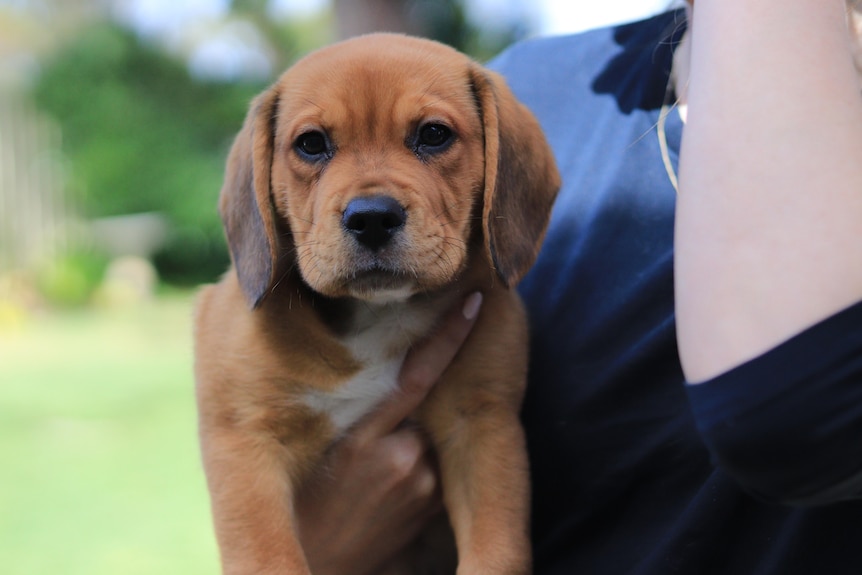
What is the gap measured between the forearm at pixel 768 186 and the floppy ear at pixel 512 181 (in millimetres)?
945

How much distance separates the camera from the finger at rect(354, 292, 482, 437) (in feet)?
7.89

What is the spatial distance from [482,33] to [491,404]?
16.8 meters

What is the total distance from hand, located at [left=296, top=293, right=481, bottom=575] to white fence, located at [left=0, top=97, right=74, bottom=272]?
12.5 meters

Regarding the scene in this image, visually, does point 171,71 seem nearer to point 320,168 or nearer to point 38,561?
point 38,561

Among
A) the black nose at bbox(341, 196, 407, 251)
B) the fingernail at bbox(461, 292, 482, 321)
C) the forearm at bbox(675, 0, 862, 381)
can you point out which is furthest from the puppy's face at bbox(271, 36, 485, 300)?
the forearm at bbox(675, 0, 862, 381)

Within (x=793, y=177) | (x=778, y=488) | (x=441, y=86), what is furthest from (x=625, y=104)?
(x=778, y=488)

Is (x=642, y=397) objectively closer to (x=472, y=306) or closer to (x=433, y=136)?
(x=472, y=306)

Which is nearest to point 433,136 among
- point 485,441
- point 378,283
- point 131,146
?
point 378,283

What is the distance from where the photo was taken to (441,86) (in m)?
2.54

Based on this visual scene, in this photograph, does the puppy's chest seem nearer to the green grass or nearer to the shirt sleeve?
the shirt sleeve

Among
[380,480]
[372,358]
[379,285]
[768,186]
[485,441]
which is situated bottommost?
[380,480]

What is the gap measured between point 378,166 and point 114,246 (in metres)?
13.7

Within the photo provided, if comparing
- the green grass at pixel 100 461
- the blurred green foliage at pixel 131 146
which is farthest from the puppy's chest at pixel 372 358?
the blurred green foliage at pixel 131 146

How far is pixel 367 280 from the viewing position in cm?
227
